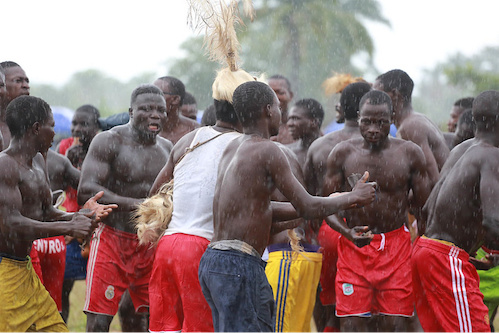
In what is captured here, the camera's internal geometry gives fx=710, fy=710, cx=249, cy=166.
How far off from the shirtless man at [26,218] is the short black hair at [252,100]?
3.91 ft

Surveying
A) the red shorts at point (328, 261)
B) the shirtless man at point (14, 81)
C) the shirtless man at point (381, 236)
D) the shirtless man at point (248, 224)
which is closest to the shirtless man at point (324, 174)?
the red shorts at point (328, 261)

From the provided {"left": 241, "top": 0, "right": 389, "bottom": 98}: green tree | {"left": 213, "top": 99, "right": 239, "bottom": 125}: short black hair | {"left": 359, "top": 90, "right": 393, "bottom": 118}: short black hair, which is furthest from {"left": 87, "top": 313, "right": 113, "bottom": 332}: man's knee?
{"left": 241, "top": 0, "right": 389, "bottom": 98}: green tree

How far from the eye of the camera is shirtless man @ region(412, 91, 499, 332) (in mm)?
5039

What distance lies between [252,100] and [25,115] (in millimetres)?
1690

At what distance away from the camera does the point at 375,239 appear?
5.77m

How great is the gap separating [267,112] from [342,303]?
2.01m

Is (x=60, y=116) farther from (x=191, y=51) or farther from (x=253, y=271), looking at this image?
(x=191, y=51)

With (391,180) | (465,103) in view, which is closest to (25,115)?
(391,180)

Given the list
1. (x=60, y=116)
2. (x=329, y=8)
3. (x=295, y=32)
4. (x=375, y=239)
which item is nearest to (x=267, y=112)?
(x=375, y=239)

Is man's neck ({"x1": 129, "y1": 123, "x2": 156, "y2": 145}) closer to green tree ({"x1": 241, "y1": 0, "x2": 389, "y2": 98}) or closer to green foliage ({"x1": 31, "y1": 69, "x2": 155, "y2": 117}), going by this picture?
green tree ({"x1": 241, "y1": 0, "x2": 389, "y2": 98})

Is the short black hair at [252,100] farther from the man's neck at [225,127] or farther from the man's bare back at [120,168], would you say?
the man's bare back at [120,168]

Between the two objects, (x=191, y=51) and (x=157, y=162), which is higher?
(x=191, y=51)

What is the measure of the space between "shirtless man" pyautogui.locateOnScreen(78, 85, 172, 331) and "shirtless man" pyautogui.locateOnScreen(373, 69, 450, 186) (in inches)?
93.2

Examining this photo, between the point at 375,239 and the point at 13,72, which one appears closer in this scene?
the point at 375,239
